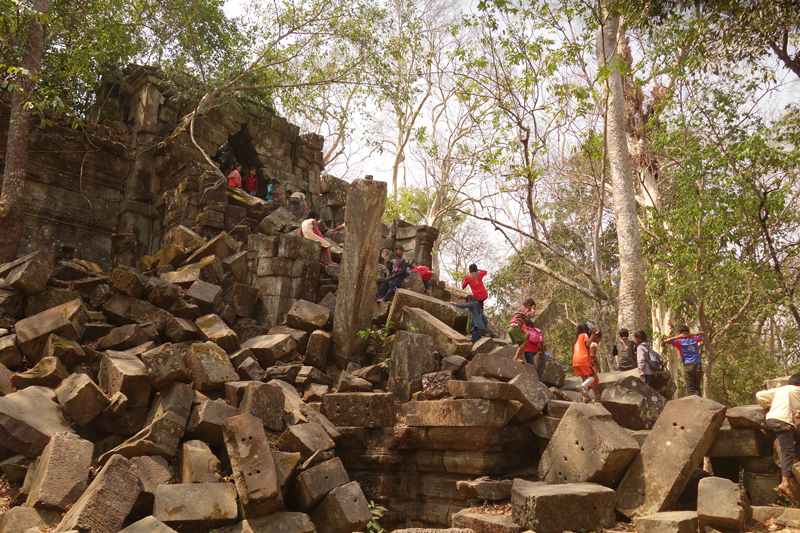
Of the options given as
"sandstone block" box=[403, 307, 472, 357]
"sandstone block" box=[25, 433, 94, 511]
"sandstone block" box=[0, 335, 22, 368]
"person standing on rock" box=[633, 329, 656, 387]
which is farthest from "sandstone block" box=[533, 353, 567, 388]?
"sandstone block" box=[0, 335, 22, 368]

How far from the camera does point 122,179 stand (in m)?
12.3

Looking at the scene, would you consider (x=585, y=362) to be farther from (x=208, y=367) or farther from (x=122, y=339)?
(x=122, y=339)

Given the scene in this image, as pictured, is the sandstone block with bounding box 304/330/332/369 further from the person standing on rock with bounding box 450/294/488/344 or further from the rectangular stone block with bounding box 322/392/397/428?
the person standing on rock with bounding box 450/294/488/344

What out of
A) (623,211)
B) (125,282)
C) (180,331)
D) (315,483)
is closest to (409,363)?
(315,483)

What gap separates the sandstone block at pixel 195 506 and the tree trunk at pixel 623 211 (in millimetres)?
7212

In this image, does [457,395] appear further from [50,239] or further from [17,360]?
[50,239]

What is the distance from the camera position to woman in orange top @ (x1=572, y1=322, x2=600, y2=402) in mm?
6594

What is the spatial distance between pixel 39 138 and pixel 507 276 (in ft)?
49.8

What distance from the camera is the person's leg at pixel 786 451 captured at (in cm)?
451

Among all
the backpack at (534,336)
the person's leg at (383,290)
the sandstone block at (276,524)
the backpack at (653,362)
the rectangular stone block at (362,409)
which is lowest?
the sandstone block at (276,524)

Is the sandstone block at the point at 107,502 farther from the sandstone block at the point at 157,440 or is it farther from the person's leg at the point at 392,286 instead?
the person's leg at the point at 392,286

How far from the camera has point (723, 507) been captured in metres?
3.98

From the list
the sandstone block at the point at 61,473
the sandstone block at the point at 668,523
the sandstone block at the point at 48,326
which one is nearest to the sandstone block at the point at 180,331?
the sandstone block at the point at 48,326

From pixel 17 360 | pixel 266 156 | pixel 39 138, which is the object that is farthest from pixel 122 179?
pixel 17 360
